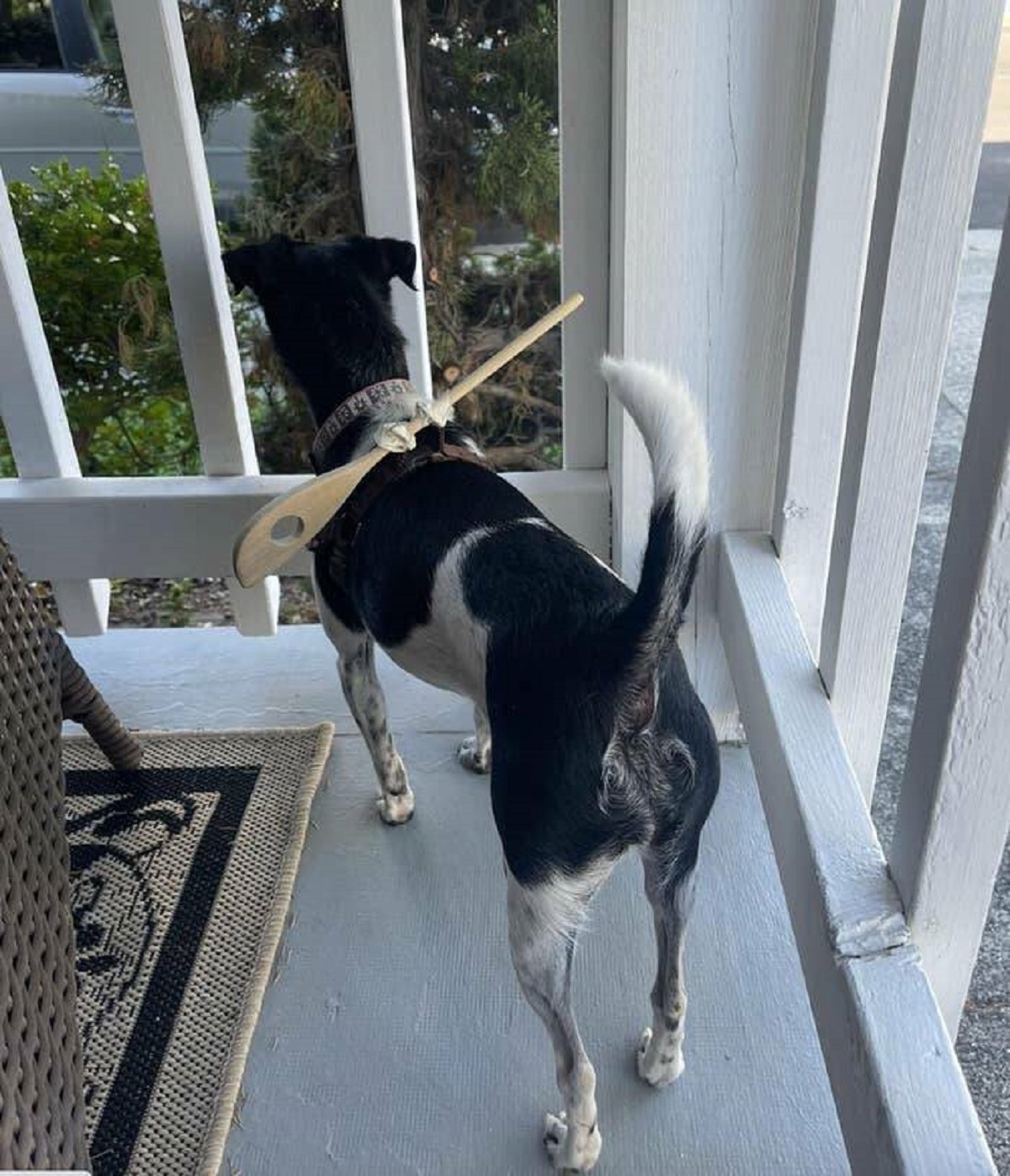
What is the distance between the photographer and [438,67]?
165 centimetres

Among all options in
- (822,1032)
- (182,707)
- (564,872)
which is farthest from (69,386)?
(822,1032)

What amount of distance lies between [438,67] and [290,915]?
133cm

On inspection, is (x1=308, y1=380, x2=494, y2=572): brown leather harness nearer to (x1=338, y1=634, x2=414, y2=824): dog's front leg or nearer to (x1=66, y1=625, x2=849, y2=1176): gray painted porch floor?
(x1=338, y1=634, x2=414, y2=824): dog's front leg

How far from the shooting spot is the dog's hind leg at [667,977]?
3.32ft

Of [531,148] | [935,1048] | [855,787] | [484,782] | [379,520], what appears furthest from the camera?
[531,148]

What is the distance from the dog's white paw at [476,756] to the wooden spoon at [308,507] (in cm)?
52

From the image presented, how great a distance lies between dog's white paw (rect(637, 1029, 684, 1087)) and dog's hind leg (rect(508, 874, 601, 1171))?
10 centimetres

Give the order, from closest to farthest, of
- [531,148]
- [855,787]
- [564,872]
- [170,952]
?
[564,872], [855,787], [170,952], [531,148]

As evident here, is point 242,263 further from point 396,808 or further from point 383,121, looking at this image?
point 396,808

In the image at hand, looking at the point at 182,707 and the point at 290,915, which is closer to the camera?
the point at 290,915

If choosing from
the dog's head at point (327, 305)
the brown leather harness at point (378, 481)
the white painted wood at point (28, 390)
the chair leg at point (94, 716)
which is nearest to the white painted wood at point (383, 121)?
the dog's head at point (327, 305)

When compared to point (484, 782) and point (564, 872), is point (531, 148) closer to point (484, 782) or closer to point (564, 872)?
point (484, 782)

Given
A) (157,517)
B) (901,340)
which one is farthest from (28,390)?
(901,340)

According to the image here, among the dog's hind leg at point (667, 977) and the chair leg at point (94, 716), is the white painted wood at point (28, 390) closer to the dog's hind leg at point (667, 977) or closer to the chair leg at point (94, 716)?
the chair leg at point (94, 716)
